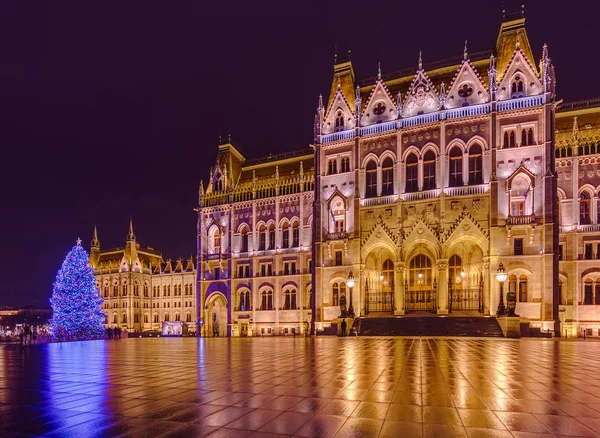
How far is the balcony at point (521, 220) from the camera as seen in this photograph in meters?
35.8

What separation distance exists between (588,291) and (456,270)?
11.0 m

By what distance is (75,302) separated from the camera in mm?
45625

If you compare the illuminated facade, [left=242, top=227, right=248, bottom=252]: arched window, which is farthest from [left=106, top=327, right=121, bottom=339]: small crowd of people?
the illuminated facade

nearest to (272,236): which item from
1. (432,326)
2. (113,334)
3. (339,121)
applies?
(339,121)

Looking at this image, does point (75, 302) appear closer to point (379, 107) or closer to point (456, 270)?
point (379, 107)

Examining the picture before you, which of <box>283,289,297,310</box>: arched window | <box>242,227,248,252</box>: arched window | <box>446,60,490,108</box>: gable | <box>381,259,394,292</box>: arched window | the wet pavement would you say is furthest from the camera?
<box>242,227,248,252</box>: arched window

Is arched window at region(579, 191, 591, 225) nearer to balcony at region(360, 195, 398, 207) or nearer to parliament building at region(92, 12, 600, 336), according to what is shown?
parliament building at region(92, 12, 600, 336)

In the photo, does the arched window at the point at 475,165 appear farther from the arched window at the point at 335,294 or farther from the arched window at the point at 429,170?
the arched window at the point at 335,294

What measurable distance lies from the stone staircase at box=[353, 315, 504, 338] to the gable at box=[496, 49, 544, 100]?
21.0 metres

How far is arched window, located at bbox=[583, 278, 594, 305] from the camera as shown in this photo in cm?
3575

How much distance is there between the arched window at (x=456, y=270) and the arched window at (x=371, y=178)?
1025 cm

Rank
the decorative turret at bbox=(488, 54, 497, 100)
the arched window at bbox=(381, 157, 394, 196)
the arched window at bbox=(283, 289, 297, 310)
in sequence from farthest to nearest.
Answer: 1. the arched window at bbox=(283, 289, 297, 310)
2. the arched window at bbox=(381, 157, 394, 196)
3. the decorative turret at bbox=(488, 54, 497, 100)

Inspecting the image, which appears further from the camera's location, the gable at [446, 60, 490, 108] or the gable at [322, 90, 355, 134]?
the gable at [322, 90, 355, 134]

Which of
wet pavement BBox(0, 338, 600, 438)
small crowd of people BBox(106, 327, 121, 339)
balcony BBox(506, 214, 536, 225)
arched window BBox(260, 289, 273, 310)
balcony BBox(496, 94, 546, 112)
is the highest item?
balcony BBox(496, 94, 546, 112)
